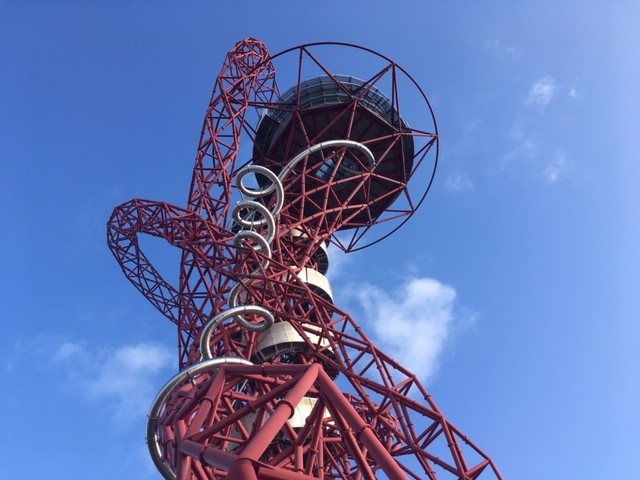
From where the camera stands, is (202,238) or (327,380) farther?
(202,238)

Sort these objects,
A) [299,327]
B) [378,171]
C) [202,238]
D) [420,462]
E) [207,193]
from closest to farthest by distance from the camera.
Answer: [420,462] → [299,327] → [202,238] → [207,193] → [378,171]

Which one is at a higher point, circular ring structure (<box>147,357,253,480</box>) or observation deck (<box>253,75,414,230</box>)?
observation deck (<box>253,75,414,230</box>)

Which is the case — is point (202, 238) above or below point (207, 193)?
below

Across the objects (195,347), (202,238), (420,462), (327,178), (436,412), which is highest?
(327,178)

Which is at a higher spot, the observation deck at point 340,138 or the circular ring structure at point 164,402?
the observation deck at point 340,138

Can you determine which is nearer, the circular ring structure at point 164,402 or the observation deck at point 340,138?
the circular ring structure at point 164,402

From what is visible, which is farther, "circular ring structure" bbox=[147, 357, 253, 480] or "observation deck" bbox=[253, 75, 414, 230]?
"observation deck" bbox=[253, 75, 414, 230]

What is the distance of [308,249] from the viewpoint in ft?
96.5

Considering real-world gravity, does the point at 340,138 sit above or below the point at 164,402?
above

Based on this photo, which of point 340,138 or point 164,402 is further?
point 340,138

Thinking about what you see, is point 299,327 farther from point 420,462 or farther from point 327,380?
point 327,380

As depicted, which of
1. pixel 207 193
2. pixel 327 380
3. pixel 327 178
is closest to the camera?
pixel 327 380

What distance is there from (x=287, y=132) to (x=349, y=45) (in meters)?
6.41

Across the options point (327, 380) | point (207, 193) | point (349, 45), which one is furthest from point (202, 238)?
point (327, 380)
